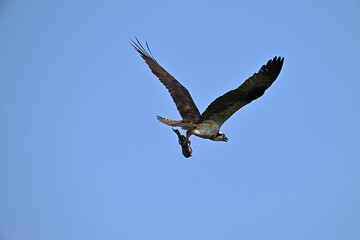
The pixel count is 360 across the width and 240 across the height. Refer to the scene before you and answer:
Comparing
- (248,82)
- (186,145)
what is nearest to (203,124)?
(186,145)

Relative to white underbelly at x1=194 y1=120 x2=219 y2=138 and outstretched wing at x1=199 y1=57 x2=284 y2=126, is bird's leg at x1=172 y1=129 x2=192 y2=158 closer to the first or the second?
white underbelly at x1=194 y1=120 x2=219 y2=138

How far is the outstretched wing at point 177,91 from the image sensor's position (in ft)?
44.5

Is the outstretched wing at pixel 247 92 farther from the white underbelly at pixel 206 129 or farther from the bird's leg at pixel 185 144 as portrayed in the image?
the bird's leg at pixel 185 144

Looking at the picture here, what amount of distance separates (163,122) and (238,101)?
1.71 metres

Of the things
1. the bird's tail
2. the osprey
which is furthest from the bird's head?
the bird's tail

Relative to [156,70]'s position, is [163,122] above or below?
below

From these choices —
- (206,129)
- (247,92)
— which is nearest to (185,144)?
(206,129)

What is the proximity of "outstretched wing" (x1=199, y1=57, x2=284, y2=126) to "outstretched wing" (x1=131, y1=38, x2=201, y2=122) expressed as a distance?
104 cm

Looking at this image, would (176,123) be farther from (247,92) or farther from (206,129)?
(247,92)

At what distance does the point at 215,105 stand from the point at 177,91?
288 centimetres

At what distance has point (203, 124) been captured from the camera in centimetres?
1264

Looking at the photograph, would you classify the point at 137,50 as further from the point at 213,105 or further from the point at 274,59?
the point at 274,59

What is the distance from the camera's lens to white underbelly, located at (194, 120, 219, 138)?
12.6 meters


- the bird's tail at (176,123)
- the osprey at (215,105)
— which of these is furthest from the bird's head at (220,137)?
the bird's tail at (176,123)
